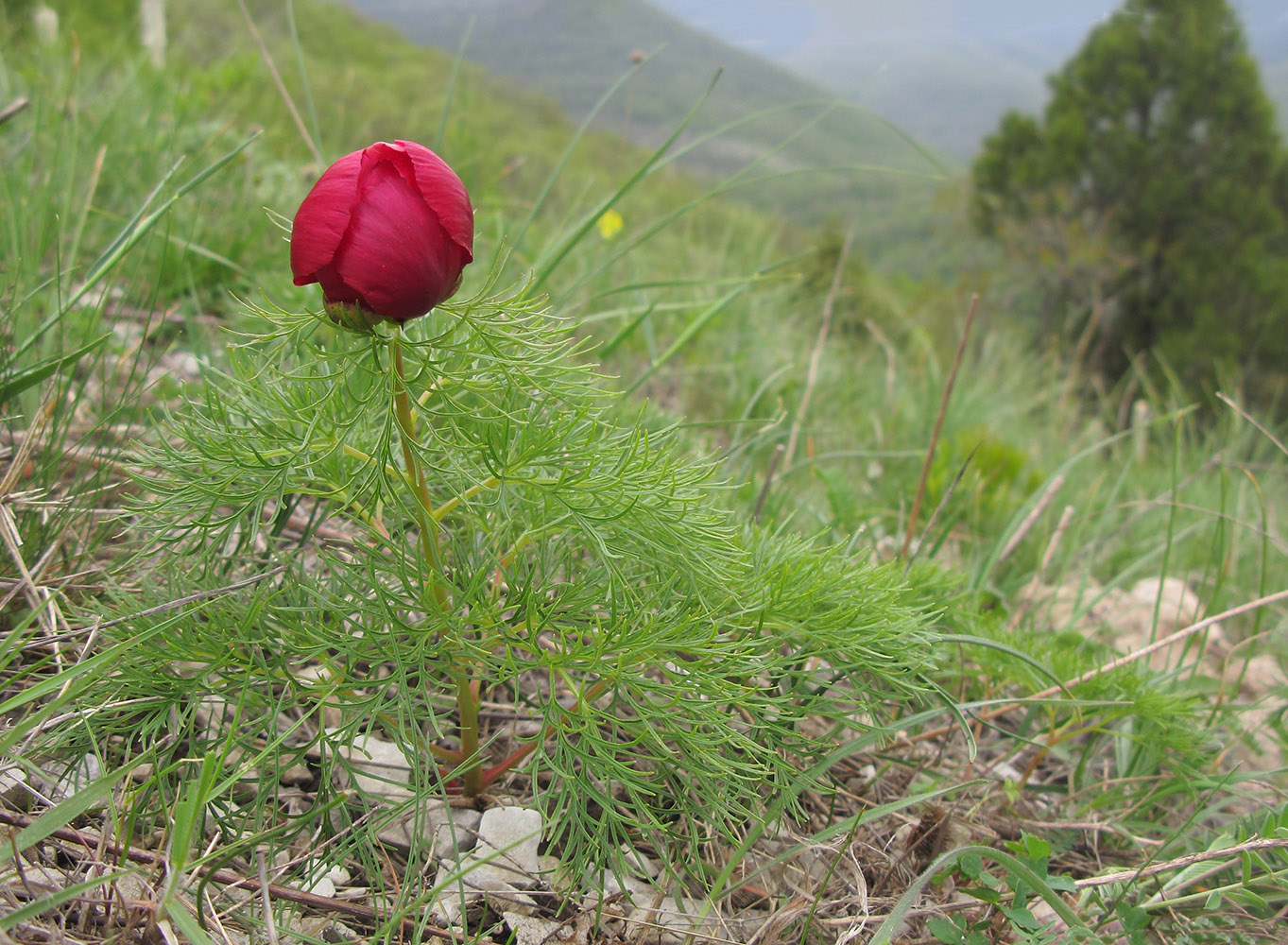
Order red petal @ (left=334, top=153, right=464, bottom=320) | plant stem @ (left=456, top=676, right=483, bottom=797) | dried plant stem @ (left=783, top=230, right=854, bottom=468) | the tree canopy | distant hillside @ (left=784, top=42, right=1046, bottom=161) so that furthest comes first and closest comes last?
distant hillside @ (left=784, top=42, right=1046, bottom=161) → the tree canopy → dried plant stem @ (left=783, top=230, right=854, bottom=468) → plant stem @ (left=456, top=676, right=483, bottom=797) → red petal @ (left=334, top=153, right=464, bottom=320)

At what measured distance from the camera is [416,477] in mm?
1039

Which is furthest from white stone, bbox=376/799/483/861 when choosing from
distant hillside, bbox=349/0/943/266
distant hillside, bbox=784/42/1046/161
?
distant hillside, bbox=784/42/1046/161

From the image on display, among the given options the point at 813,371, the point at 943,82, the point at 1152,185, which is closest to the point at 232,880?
the point at 813,371

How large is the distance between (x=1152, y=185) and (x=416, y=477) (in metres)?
20.4

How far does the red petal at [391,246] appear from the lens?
85 cm

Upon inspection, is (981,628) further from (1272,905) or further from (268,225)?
(268,225)

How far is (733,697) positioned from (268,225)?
2.52 m

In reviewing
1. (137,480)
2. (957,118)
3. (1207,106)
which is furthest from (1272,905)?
(957,118)

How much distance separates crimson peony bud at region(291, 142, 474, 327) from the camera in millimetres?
853

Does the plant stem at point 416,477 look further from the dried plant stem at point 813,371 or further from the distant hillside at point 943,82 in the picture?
the distant hillside at point 943,82

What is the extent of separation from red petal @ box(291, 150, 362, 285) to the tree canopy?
17.4 meters

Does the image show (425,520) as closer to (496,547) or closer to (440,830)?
(496,547)

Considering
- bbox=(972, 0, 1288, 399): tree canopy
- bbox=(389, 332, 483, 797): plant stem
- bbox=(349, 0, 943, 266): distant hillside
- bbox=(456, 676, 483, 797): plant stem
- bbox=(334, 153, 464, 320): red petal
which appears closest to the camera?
bbox=(334, 153, 464, 320): red petal

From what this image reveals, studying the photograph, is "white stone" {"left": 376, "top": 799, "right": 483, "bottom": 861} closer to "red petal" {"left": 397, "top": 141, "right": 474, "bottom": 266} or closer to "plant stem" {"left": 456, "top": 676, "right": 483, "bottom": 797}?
"plant stem" {"left": 456, "top": 676, "right": 483, "bottom": 797}
